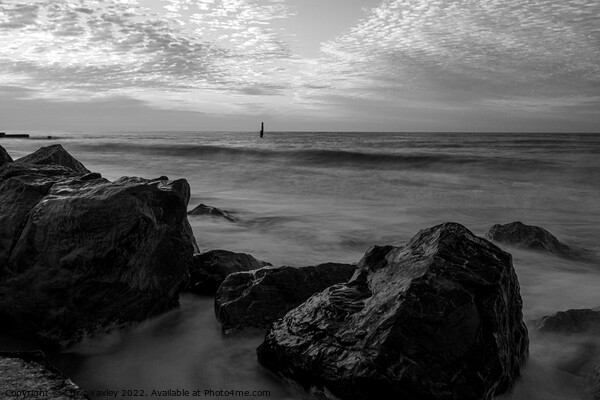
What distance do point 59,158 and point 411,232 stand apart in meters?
5.75

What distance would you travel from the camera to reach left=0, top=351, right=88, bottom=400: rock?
2248 mm

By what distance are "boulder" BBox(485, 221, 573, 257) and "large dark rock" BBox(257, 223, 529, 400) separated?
4.09 m

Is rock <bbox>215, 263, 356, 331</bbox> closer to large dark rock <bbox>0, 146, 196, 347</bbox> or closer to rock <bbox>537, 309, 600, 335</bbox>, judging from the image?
large dark rock <bbox>0, 146, 196, 347</bbox>

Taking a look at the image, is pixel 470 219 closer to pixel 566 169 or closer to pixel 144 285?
pixel 144 285

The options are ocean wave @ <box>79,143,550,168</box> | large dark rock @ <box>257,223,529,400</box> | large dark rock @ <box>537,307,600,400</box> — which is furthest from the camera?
ocean wave @ <box>79,143,550,168</box>

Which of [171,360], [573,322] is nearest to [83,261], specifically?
[171,360]

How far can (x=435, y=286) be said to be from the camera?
102 inches

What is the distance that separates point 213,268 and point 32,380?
2.20m

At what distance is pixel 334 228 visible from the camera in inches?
343

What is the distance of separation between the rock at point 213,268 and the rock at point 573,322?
261 cm

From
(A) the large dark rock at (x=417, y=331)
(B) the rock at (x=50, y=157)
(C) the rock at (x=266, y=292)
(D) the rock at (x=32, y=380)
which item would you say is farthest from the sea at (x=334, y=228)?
(B) the rock at (x=50, y=157)

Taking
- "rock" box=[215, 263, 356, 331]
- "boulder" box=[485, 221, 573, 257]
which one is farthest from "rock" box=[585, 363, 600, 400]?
"boulder" box=[485, 221, 573, 257]

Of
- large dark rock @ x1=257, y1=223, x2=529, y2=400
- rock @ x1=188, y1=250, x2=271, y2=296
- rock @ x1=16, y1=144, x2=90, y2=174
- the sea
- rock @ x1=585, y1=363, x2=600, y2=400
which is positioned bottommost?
the sea

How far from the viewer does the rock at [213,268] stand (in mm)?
4336
